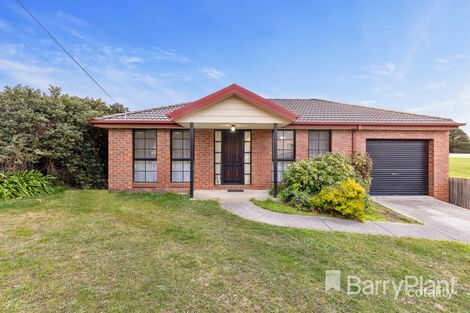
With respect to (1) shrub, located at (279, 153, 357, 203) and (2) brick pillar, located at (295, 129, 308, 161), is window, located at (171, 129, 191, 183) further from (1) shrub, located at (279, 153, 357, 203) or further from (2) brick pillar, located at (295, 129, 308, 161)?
(2) brick pillar, located at (295, 129, 308, 161)

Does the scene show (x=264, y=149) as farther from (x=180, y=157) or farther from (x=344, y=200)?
(x=344, y=200)

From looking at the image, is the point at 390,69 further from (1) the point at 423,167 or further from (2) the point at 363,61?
(1) the point at 423,167

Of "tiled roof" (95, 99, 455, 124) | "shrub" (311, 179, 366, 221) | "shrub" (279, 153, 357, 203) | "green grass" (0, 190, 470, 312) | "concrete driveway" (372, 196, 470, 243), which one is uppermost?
"tiled roof" (95, 99, 455, 124)

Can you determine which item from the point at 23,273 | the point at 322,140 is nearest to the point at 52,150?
the point at 23,273

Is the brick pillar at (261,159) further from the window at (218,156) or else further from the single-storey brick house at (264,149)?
the window at (218,156)

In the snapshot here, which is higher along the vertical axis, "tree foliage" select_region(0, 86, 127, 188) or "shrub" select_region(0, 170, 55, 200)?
"tree foliage" select_region(0, 86, 127, 188)

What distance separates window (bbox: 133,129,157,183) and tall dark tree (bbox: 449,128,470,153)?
5206 cm

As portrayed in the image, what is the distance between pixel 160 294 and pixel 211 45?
15.7 m

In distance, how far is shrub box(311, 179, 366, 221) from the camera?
5.59 meters

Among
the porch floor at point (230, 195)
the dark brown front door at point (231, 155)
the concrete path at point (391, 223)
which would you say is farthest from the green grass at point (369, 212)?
the dark brown front door at point (231, 155)

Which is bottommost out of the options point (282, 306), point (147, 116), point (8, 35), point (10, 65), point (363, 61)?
point (282, 306)

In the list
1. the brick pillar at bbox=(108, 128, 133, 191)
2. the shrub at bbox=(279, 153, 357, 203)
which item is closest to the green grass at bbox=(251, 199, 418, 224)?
the shrub at bbox=(279, 153, 357, 203)

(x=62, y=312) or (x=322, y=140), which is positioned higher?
(x=322, y=140)

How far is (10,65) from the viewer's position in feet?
34.0
